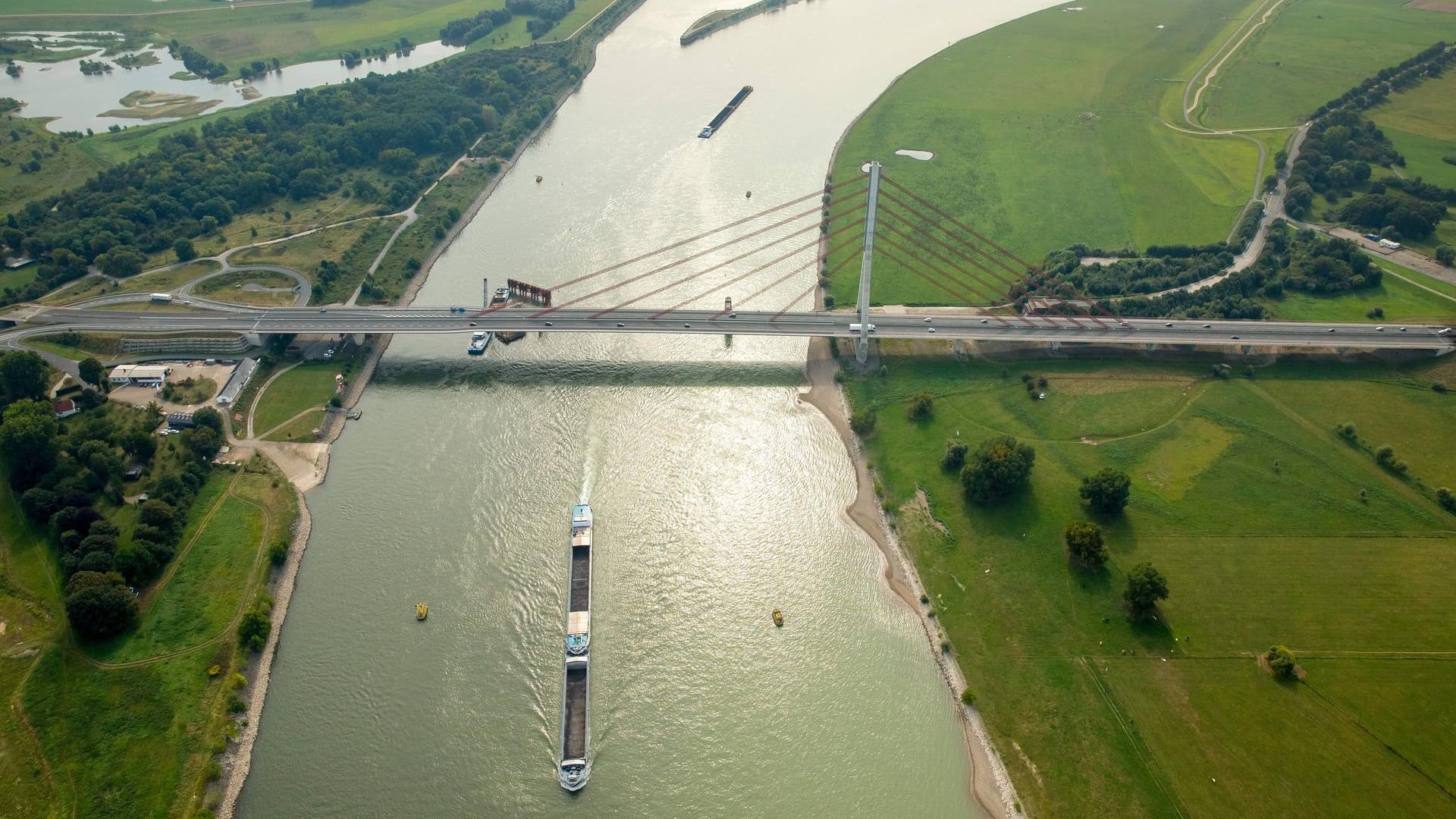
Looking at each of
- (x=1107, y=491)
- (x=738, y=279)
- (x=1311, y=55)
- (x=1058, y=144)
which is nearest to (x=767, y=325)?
(x=738, y=279)

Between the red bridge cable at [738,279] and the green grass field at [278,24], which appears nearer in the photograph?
the red bridge cable at [738,279]

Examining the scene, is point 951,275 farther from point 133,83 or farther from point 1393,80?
point 133,83

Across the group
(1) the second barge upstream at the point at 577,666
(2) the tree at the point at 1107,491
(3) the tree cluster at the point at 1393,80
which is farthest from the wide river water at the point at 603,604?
(3) the tree cluster at the point at 1393,80

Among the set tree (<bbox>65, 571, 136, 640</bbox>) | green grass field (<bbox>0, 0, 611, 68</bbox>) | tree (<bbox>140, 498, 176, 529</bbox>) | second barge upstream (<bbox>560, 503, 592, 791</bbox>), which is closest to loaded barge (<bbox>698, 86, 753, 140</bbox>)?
green grass field (<bbox>0, 0, 611, 68</bbox>)

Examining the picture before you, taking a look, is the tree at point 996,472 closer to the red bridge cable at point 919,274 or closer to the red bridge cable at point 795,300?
the red bridge cable at point 795,300

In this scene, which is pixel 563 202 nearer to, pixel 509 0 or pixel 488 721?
pixel 488 721

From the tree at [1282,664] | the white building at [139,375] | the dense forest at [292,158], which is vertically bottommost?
the tree at [1282,664]
